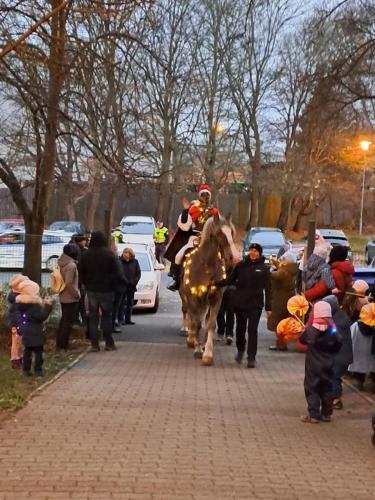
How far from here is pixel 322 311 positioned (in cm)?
910

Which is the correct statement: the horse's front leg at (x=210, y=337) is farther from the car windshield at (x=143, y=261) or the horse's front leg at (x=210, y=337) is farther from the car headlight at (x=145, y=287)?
the car windshield at (x=143, y=261)

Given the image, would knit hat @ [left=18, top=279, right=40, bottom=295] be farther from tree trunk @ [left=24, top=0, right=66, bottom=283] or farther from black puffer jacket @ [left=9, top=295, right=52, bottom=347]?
tree trunk @ [left=24, top=0, right=66, bottom=283]

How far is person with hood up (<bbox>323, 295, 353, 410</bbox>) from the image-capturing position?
970cm

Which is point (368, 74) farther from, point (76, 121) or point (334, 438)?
point (334, 438)

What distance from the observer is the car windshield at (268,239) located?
3550 centimetres

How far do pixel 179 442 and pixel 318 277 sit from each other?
4.28 metres

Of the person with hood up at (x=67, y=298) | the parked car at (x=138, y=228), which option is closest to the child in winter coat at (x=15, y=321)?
the person with hood up at (x=67, y=298)

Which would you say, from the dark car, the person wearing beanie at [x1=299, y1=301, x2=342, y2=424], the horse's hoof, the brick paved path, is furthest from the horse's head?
the dark car

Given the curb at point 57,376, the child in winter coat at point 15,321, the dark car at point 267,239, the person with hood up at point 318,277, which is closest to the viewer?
the curb at point 57,376

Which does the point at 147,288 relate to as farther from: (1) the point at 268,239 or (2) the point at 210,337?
(1) the point at 268,239

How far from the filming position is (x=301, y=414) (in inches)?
380

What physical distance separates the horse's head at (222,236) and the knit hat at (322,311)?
172 inches

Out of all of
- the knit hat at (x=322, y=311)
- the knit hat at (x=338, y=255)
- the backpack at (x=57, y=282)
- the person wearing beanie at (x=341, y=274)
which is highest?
the knit hat at (x=338, y=255)

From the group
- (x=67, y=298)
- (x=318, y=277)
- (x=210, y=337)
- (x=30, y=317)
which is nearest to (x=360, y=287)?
(x=318, y=277)
